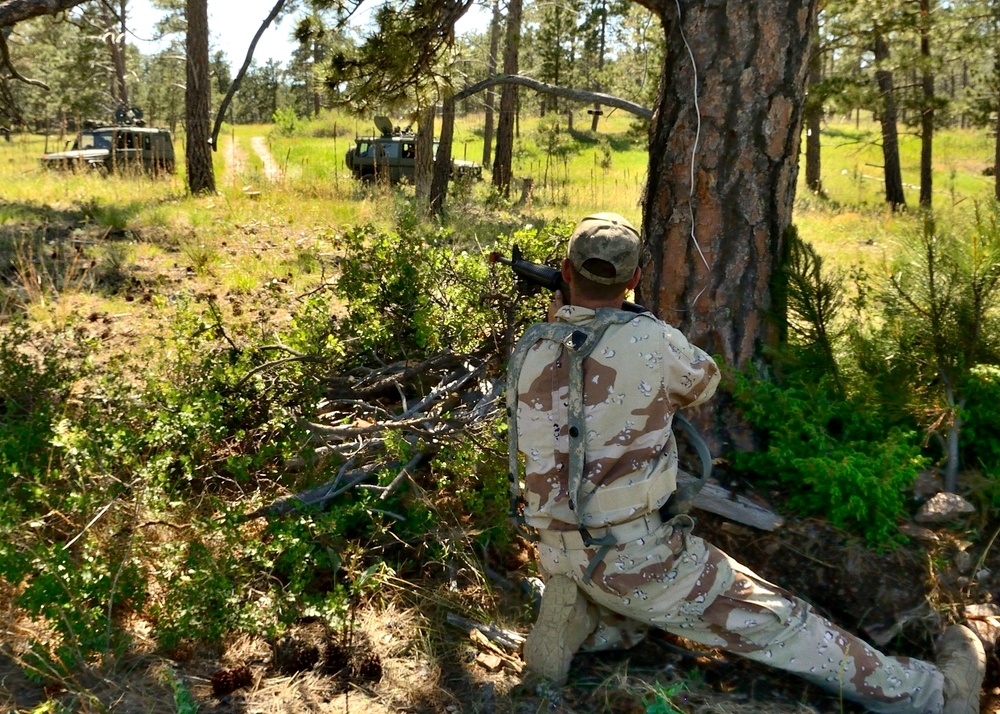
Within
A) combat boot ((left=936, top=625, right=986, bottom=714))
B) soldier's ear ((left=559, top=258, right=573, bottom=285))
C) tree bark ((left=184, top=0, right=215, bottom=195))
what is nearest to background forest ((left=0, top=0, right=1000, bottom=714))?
combat boot ((left=936, top=625, right=986, bottom=714))

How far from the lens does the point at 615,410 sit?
7.58ft

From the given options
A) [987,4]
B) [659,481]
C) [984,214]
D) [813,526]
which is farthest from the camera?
[987,4]

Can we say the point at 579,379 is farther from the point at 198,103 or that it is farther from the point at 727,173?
the point at 198,103

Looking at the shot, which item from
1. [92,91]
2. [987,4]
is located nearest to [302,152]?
[987,4]

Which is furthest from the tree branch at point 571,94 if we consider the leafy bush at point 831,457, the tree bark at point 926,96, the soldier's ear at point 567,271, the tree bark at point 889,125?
the tree bark at point 889,125

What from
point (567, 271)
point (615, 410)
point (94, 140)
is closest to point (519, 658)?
point (615, 410)

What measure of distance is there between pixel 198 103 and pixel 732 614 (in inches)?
404

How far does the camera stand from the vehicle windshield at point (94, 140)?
16.5 meters

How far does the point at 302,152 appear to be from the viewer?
2384 cm

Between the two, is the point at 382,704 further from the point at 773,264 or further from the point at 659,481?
the point at 773,264

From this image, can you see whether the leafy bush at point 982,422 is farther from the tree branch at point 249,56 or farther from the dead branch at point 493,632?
the tree branch at point 249,56

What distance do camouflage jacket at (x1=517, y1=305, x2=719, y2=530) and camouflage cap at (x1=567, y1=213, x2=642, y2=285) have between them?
4.9 inches

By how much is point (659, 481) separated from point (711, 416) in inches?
41.8

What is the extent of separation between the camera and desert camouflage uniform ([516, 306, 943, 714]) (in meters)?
2.32
